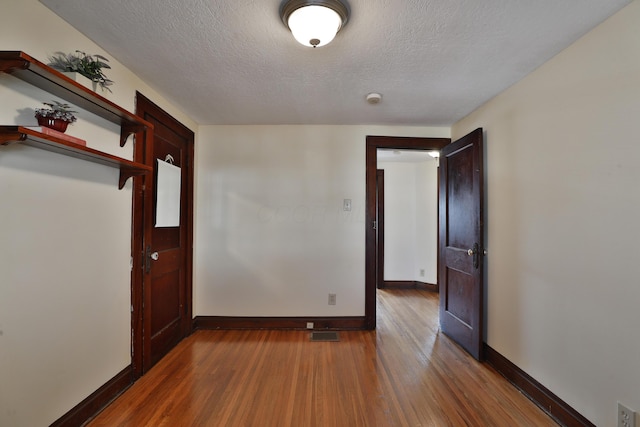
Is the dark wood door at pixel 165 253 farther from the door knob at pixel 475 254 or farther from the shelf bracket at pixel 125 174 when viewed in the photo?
the door knob at pixel 475 254

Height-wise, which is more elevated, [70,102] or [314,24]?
[314,24]

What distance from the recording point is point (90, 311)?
1.68 m

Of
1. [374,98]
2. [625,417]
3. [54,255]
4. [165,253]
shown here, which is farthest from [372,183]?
[54,255]

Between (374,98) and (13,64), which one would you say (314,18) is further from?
(13,64)

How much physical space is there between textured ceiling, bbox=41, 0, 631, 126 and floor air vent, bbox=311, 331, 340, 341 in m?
2.37

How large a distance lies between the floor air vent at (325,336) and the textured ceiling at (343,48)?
2367 mm

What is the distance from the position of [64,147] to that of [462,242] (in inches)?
122

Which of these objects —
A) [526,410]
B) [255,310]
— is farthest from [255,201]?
[526,410]

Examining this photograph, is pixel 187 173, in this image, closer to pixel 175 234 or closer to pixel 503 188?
pixel 175 234

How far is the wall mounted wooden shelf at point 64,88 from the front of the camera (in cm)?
110

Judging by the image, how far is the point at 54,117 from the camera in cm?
130

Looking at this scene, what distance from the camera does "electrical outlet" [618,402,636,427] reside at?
4.30ft

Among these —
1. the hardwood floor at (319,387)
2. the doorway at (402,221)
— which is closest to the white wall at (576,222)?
the hardwood floor at (319,387)

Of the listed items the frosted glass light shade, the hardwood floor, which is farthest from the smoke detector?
the hardwood floor
